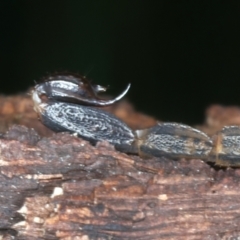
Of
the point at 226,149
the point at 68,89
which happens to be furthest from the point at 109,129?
the point at 226,149

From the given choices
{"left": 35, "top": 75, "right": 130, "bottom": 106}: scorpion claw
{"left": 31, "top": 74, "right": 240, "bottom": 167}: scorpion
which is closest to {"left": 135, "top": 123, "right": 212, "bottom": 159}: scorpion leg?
{"left": 31, "top": 74, "right": 240, "bottom": 167}: scorpion

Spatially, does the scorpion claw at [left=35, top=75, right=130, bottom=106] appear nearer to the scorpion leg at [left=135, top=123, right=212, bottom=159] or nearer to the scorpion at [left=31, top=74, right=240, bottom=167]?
the scorpion at [left=31, top=74, right=240, bottom=167]

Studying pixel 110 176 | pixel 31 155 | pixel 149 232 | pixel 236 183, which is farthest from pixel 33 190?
pixel 236 183

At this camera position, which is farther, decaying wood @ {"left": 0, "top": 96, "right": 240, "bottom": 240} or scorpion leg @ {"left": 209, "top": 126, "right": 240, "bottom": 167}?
scorpion leg @ {"left": 209, "top": 126, "right": 240, "bottom": 167}

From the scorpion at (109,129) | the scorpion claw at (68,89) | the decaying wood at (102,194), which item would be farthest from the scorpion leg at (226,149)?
the scorpion claw at (68,89)

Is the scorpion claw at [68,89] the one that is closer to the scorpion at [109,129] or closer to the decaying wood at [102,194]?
the scorpion at [109,129]

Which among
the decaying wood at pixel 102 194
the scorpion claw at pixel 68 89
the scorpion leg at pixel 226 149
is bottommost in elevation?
the decaying wood at pixel 102 194
